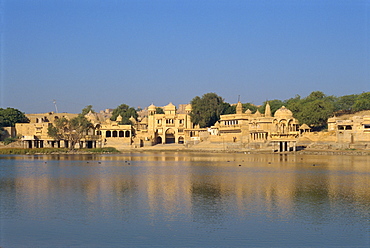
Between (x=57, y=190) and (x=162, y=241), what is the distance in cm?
1508

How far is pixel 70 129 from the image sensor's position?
81.8m

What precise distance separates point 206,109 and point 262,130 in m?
21.6

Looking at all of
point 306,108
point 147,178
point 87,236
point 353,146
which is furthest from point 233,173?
point 306,108

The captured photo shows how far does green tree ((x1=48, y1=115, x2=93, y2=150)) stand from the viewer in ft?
266

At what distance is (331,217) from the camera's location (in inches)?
879

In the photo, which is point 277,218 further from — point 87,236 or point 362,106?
point 362,106

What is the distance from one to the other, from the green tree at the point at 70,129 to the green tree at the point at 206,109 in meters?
19.9

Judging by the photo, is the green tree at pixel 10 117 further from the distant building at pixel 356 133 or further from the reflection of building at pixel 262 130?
the distant building at pixel 356 133

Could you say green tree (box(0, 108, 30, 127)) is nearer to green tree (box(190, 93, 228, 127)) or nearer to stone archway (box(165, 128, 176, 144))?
stone archway (box(165, 128, 176, 144))

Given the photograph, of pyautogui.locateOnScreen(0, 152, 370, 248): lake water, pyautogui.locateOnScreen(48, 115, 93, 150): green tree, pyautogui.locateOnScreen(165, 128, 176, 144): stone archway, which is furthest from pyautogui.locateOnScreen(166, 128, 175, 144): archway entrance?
pyautogui.locateOnScreen(0, 152, 370, 248): lake water

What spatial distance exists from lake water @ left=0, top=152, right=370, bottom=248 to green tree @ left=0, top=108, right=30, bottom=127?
58.3 m

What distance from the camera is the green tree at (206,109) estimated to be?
9444cm

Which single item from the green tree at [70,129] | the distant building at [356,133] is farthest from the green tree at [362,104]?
the green tree at [70,129]

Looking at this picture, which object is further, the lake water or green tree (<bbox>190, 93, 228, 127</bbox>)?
green tree (<bbox>190, 93, 228, 127</bbox>)
